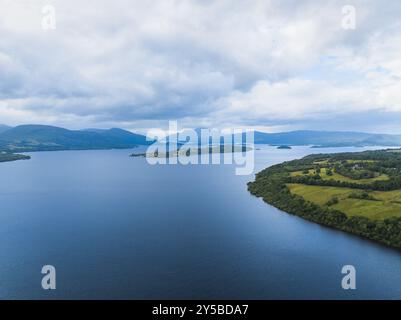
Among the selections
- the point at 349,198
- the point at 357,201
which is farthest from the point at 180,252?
the point at 349,198

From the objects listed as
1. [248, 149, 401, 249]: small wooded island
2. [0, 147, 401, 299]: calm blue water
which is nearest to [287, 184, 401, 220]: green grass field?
[248, 149, 401, 249]: small wooded island

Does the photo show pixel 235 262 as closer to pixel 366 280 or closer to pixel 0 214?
pixel 366 280

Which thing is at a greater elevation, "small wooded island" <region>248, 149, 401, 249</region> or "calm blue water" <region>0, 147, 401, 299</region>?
"small wooded island" <region>248, 149, 401, 249</region>

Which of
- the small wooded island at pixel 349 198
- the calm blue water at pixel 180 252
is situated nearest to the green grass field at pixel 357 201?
the small wooded island at pixel 349 198

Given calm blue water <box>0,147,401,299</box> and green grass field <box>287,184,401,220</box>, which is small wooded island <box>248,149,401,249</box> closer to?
green grass field <box>287,184,401,220</box>

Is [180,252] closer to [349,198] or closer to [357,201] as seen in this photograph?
[357,201]

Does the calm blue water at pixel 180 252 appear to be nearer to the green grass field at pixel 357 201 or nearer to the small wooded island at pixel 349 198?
the small wooded island at pixel 349 198
